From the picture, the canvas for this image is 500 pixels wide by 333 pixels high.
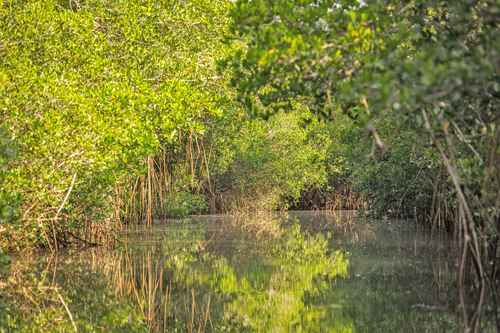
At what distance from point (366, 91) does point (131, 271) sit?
10.8m

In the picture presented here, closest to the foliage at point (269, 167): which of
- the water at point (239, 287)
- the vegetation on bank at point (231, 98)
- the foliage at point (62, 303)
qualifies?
the vegetation on bank at point (231, 98)

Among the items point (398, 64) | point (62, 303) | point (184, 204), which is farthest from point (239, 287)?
point (184, 204)

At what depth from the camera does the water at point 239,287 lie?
1016 cm

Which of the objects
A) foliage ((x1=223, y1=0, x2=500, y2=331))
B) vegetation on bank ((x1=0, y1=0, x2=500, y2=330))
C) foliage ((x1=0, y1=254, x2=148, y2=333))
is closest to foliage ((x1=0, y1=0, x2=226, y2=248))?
vegetation on bank ((x1=0, y1=0, x2=500, y2=330))

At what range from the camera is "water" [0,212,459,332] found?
10.2m

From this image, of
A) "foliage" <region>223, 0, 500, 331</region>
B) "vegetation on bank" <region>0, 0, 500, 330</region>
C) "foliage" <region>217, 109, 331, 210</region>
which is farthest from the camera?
"foliage" <region>217, 109, 331, 210</region>

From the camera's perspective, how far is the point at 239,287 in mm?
13352

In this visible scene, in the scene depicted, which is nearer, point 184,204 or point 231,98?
point 231,98

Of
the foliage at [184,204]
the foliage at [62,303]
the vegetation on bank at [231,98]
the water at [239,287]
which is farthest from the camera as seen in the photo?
the foliage at [184,204]

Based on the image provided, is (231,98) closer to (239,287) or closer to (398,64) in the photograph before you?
(239,287)

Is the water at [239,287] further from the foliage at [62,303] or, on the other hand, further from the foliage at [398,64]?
the foliage at [398,64]

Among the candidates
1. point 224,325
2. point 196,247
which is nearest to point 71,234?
point 196,247

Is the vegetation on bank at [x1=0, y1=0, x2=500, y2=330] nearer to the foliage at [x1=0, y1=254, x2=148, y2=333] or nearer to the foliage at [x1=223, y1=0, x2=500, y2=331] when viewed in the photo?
the foliage at [x1=223, y1=0, x2=500, y2=331]

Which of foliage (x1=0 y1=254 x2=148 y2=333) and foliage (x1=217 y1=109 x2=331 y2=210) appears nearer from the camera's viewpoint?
foliage (x1=0 y1=254 x2=148 y2=333)
